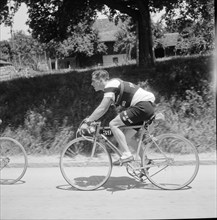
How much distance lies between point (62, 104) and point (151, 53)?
4473mm

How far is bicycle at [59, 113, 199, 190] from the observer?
18.9 feet

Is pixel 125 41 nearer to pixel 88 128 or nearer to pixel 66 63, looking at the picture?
pixel 66 63

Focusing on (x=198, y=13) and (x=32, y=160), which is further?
(x=198, y=13)

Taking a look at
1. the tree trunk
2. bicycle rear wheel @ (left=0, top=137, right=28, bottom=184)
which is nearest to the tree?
the tree trunk

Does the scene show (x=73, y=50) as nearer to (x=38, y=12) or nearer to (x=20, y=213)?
(x=38, y=12)

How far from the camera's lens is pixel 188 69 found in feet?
36.6

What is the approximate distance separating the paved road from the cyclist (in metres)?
0.60

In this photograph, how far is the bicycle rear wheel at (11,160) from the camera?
648 cm

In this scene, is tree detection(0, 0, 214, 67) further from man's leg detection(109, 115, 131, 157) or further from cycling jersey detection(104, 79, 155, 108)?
man's leg detection(109, 115, 131, 157)

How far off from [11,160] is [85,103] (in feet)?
13.8

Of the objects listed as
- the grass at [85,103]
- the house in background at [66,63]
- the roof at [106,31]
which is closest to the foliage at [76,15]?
the grass at [85,103]

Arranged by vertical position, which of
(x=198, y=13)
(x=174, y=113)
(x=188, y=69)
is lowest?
(x=174, y=113)

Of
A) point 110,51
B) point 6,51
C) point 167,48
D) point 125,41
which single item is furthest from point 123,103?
point 6,51

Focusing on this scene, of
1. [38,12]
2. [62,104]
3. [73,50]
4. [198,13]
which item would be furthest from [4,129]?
[73,50]
